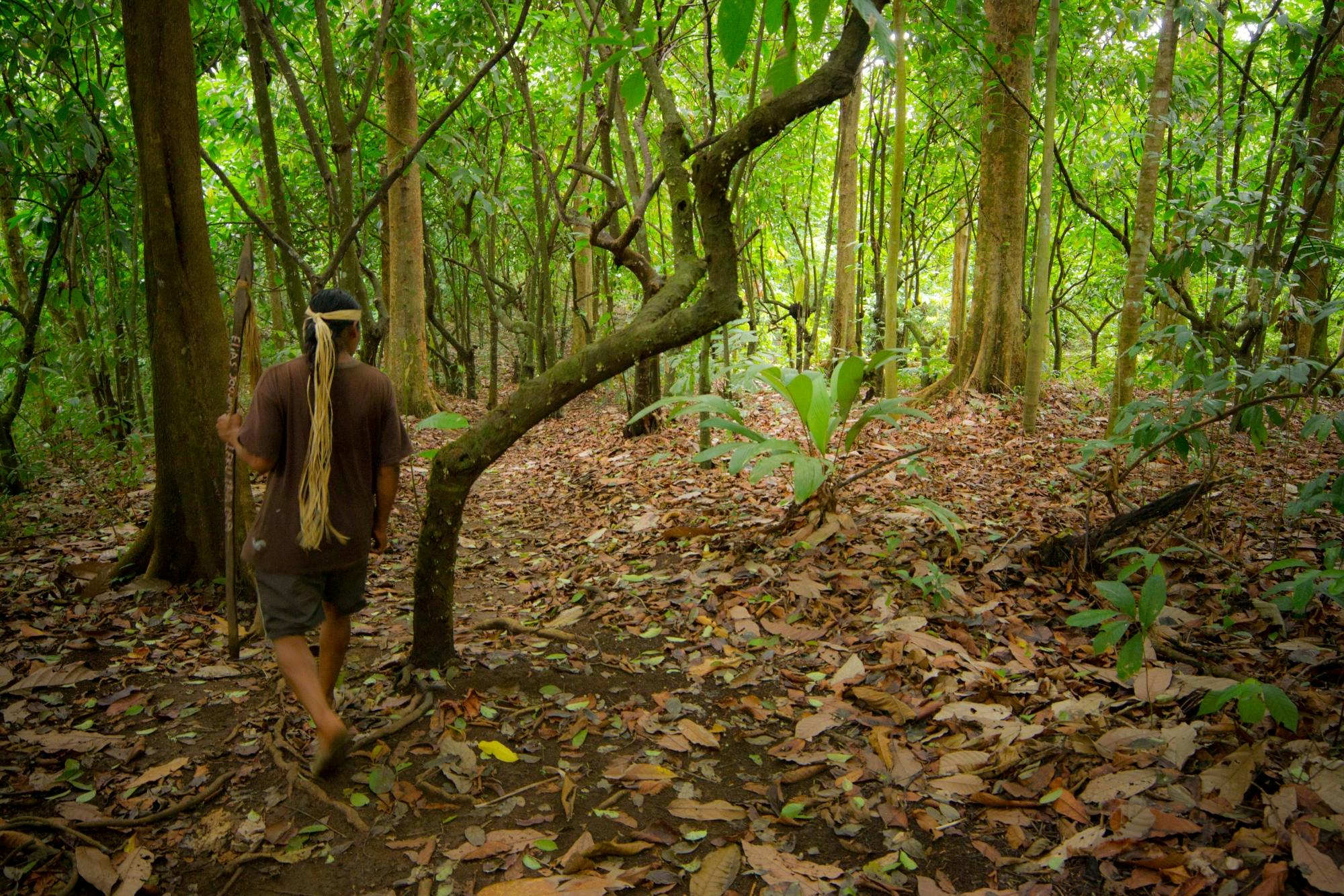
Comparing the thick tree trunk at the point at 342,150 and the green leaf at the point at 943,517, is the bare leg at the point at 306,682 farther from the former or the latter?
the thick tree trunk at the point at 342,150

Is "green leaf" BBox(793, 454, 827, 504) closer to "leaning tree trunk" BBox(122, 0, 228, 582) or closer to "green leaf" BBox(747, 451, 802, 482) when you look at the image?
"green leaf" BBox(747, 451, 802, 482)

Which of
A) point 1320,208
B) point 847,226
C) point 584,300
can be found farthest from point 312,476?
point 584,300

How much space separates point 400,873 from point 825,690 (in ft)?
5.64

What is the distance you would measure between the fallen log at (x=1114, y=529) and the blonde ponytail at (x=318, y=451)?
337 centimetres

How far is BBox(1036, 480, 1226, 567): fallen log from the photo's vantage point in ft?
11.5

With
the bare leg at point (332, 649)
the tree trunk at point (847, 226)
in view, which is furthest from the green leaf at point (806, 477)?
the tree trunk at point (847, 226)

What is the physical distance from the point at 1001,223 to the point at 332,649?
8.00m

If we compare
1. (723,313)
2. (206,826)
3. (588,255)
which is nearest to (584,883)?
(206,826)

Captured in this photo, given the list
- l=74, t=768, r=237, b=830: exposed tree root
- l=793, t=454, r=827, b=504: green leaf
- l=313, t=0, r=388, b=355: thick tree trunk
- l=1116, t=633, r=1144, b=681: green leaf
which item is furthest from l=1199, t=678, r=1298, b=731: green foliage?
l=313, t=0, r=388, b=355: thick tree trunk

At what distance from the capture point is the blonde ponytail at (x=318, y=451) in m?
2.82

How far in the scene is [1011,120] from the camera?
8.34 meters

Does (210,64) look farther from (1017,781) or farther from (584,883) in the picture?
→ (1017,781)

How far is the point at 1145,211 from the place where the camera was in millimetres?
5574

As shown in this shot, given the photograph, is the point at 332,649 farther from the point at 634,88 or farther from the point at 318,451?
the point at 634,88
